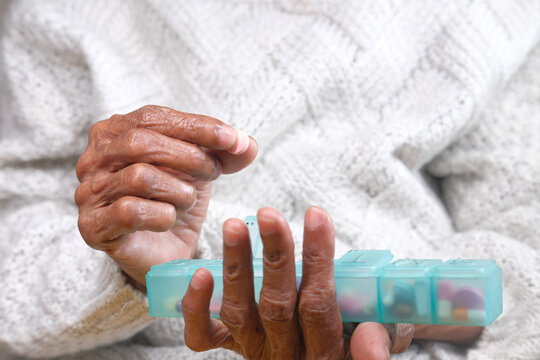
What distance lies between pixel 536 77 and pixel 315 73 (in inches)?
13.1

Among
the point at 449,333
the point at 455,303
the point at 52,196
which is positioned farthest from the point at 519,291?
the point at 52,196

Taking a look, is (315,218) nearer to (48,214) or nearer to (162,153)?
(162,153)

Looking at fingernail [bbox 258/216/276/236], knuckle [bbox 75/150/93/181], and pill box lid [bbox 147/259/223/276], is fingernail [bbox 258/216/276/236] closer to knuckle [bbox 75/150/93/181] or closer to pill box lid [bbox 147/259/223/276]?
pill box lid [bbox 147/259/223/276]

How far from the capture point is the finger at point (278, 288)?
1.17ft

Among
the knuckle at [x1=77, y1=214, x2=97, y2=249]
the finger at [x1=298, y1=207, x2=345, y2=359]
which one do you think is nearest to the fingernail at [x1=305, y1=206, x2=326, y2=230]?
the finger at [x1=298, y1=207, x2=345, y2=359]

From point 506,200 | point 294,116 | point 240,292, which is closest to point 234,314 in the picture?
point 240,292

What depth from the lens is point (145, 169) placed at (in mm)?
437

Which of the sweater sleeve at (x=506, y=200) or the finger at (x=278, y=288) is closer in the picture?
the finger at (x=278, y=288)

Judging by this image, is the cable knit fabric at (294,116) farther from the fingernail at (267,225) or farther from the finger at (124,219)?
the fingernail at (267,225)

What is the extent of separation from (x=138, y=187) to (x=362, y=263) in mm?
188

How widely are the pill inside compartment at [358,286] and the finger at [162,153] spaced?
5.5 inches

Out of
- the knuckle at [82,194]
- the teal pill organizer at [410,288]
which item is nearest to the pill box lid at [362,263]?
the teal pill organizer at [410,288]

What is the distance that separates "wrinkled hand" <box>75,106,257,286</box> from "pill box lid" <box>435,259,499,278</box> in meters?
0.19

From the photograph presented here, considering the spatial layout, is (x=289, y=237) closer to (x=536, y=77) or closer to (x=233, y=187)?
(x=233, y=187)
